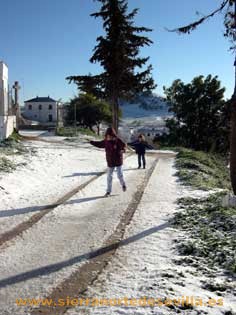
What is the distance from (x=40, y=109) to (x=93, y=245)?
9023 centimetres

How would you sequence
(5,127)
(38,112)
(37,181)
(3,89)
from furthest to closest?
(38,112) → (3,89) → (5,127) → (37,181)

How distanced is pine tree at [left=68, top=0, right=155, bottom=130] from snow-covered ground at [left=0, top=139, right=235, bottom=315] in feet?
61.1

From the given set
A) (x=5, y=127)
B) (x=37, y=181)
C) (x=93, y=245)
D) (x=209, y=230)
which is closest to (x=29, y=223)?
(x=93, y=245)

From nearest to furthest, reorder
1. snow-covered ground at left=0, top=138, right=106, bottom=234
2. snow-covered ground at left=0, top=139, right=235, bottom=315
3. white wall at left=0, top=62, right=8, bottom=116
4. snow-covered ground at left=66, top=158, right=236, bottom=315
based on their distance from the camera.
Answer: snow-covered ground at left=66, top=158, right=236, bottom=315 < snow-covered ground at left=0, top=139, right=235, bottom=315 < snow-covered ground at left=0, top=138, right=106, bottom=234 < white wall at left=0, top=62, right=8, bottom=116

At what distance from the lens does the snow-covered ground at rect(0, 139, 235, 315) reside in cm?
464

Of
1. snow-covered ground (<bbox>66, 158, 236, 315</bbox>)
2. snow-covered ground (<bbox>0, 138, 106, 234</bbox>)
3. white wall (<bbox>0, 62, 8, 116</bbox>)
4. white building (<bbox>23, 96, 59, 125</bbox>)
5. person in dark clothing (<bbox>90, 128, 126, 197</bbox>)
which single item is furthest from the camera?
white building (<bbox>23, 96, 59, 125</bbox>)

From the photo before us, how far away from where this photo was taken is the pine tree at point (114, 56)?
30047mm

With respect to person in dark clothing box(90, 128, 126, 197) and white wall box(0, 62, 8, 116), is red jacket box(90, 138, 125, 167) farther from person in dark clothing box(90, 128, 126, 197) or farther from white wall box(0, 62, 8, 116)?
white wall box(0, 62, 8, 116)

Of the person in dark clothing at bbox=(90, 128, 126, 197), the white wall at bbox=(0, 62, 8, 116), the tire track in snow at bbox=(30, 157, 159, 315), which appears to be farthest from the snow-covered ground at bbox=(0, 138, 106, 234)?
the white wall at bbox=(0, 62, 8, 116)

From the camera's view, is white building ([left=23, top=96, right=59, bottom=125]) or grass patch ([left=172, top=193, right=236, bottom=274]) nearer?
grass patch ([left=172, top=193, right=236, bottom=274])

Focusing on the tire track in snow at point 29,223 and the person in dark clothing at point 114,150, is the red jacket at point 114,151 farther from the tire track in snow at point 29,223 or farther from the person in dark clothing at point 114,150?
the tire track in snow at point 29,223

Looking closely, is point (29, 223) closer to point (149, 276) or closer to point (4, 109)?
point (149, 276)

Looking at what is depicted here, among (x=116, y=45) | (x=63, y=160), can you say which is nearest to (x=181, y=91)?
(x=116, y=45)

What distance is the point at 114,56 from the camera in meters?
29.7
